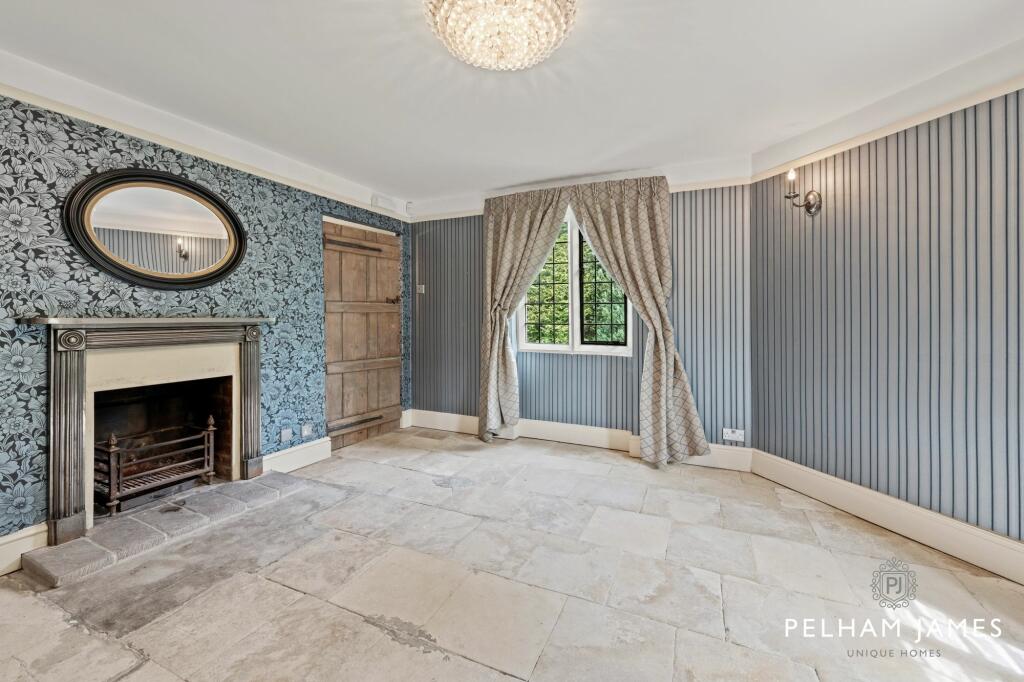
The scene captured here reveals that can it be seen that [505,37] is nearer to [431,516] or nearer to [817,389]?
[431,516]

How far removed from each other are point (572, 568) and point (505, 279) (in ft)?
9.42

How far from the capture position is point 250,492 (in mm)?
3107

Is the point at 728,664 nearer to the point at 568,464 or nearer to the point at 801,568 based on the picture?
the point at 801,568

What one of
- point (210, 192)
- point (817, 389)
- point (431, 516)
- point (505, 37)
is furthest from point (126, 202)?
point (817, 389)

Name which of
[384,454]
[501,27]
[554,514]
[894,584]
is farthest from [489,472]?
[501,27]

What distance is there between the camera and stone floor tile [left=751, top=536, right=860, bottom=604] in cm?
205

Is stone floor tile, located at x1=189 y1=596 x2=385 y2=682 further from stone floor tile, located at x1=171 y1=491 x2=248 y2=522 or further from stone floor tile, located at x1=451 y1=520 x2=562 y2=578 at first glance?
stone floor tile, located at x1=171 y1=491 x2=248 y2=522

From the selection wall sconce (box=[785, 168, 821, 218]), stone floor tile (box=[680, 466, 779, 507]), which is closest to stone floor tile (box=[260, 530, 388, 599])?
stone floor tile (box=[680, 466, 779, 507])

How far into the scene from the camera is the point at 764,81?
8.12 feet

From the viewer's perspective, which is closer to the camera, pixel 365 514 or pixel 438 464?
pixel 365 514

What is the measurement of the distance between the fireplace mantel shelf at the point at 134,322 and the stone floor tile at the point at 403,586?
209 cm

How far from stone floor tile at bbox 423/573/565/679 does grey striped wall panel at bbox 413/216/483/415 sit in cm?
283

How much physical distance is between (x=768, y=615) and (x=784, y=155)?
10.3 feet

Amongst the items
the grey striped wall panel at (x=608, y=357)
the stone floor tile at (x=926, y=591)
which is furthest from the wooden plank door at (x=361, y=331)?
the stone floor tile at (x=926, y=591)
